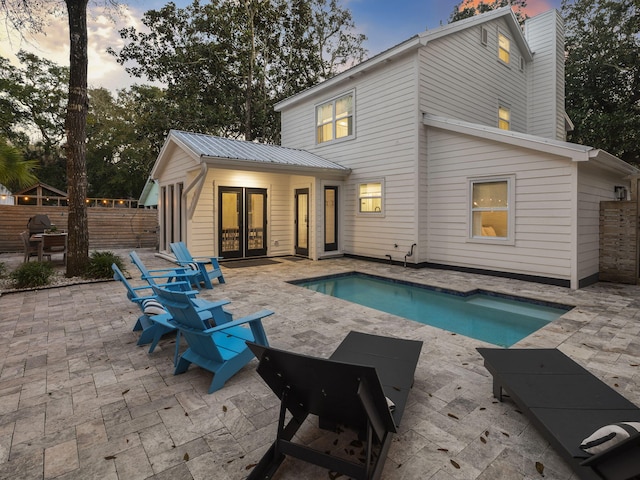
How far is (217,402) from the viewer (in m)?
2.54

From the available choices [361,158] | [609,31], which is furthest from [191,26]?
[609,31]

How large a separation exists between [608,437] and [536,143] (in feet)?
20.5

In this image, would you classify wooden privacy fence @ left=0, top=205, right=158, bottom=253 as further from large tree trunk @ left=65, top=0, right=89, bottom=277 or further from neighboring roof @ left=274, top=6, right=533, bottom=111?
neighboring roof @ left=274, top=6, right=533, bottom=111

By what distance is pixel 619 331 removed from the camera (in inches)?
160

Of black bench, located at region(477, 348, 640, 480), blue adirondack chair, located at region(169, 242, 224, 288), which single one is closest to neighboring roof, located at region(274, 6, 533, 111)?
blue adirondack chair, located at region(169, 242, 224, 288)

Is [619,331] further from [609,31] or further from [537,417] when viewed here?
[609,31]

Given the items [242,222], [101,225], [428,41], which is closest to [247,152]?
[242,222]

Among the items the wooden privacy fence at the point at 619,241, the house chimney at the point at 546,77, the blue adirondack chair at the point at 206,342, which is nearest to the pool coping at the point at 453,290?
the wooden privacy fence at the point at 619,241

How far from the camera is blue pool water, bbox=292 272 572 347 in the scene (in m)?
4.75

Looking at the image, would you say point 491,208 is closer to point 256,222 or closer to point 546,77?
point 256,222

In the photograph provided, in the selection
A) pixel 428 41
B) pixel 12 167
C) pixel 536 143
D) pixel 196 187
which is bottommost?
pixel 196 187

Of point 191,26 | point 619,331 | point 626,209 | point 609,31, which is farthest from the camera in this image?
point 191,26

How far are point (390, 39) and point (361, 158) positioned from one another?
516 inches

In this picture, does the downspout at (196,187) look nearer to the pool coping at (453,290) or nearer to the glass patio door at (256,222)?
the glass patio door at (256,222)
